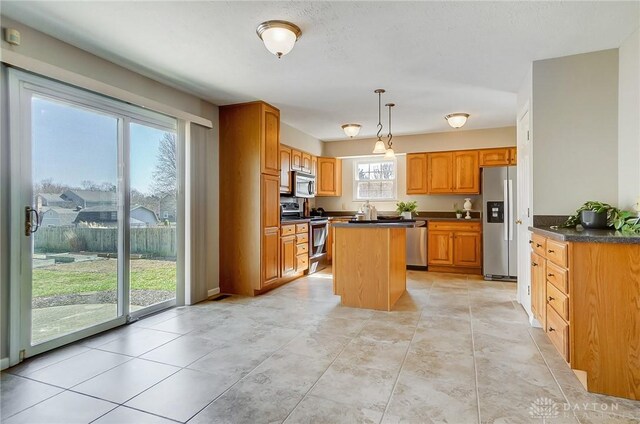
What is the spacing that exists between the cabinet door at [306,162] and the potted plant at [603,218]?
409 centimetres

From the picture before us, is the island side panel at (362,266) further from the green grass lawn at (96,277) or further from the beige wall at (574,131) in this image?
the green grass lawn at (96,277)

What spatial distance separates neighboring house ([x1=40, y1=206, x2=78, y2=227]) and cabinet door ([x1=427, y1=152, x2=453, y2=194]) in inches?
210

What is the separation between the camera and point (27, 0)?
2.16 m

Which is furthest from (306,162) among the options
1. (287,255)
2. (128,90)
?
(128,90)

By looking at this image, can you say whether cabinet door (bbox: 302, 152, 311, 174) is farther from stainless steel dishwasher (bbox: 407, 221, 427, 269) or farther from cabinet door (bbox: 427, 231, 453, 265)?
cabinet door (bbox: 427, 231, 453, 265)

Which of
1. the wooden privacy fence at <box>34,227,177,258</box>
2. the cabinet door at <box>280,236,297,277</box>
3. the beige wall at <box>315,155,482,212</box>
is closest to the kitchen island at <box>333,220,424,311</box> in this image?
the cabinet door at <box>280,236,297,277</box>

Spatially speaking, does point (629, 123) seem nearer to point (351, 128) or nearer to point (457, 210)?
point (351, 128)

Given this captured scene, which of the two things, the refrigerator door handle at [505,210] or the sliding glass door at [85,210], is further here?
the refrigerator door handle at [505,210]

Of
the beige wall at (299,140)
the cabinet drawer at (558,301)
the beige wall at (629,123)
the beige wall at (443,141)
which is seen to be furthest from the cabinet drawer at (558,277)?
the beige wall at (299,140)

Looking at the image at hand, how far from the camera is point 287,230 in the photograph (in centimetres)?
500

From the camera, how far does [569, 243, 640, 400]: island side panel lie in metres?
1.94

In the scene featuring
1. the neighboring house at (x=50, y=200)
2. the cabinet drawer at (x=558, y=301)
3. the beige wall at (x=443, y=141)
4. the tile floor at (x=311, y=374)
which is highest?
the beige wall at (x=443, y=141)

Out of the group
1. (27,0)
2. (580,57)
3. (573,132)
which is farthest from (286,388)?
(580,57)

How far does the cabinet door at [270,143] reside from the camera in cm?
438
